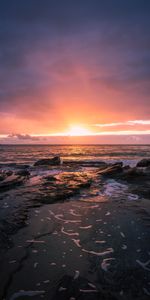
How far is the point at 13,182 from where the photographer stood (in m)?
17.0

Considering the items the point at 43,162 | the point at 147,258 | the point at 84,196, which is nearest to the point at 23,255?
the point at 147,258

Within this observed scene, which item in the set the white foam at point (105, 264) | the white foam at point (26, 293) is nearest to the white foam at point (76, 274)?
the white foam at point (105, 264)

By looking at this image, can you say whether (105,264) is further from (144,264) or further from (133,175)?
(133,175)

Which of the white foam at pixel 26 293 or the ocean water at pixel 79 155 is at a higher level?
the white foam at pixel 26 293

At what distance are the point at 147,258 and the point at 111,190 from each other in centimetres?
925

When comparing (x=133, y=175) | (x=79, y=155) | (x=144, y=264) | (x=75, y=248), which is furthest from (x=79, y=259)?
(x=79, y=155)

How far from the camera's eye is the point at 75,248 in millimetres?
6523

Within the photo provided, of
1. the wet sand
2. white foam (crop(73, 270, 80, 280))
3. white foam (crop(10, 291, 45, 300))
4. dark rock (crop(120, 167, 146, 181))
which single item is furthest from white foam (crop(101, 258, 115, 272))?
dark rock (crop(120, 167, 146, 181))

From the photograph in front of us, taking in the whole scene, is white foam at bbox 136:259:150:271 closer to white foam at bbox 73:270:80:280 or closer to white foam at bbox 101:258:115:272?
white foam at bbox 101:258:115:272

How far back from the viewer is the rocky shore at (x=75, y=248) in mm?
4801

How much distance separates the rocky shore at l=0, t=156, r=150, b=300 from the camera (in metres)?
4.80

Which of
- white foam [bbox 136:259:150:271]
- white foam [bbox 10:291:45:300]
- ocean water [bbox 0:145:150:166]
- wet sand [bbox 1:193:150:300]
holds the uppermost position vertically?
white foam [bbox 136:259:150:271]

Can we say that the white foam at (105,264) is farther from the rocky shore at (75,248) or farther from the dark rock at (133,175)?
the dark rock at (133,175)

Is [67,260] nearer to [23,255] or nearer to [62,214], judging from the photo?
[23,255]
